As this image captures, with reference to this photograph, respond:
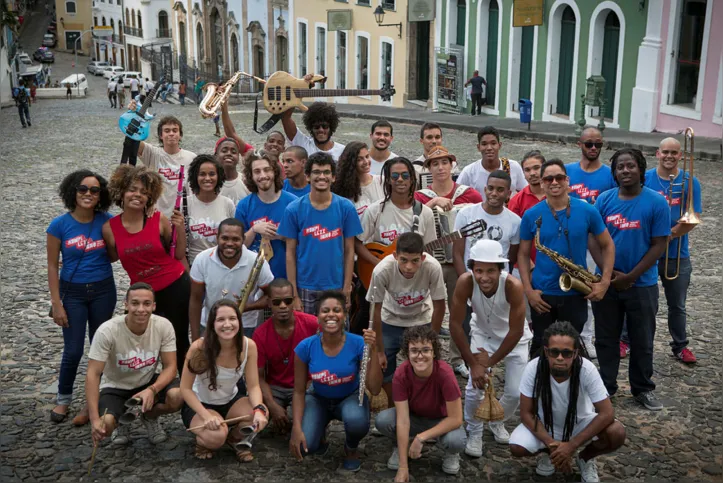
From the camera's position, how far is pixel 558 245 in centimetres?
694

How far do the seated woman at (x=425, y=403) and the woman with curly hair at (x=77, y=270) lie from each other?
2389mm

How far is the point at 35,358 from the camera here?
845 cm

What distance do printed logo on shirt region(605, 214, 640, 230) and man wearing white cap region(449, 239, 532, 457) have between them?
1103mm

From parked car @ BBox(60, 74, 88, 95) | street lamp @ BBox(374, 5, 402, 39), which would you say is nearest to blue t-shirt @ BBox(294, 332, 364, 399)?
street lamp @ BBox(374, 5, 402, 39)

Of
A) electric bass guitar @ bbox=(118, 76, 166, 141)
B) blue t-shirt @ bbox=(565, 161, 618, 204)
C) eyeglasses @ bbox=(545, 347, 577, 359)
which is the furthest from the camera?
electric bass guitar @ bbox=(118, 76, 166, 141)

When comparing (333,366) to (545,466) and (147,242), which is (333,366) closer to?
(545,466)

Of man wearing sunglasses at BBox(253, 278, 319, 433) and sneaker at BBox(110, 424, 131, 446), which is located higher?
man wearing sunglasses at BBox(253, 278, 319, 433)

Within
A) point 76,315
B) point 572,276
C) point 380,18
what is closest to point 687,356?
point 572,276

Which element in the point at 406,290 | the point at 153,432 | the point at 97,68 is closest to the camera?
the point at 153,432

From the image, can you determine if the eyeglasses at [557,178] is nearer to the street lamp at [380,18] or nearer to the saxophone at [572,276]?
the saxophone at [572,276]

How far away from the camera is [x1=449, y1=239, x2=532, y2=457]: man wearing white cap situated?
6379 mm

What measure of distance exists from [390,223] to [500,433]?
1831 mm

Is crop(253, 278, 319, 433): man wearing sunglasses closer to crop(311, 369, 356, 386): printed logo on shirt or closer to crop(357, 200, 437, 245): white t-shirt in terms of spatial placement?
crop(311, 369, 356, 386): printed logo on shirt

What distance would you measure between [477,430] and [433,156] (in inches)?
97.2
